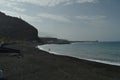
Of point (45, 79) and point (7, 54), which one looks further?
point (7, 54)

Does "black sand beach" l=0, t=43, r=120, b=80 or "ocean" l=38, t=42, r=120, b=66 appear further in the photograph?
"ocean" l=38, t=42, r=120, b=66

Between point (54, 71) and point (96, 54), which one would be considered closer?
point (54, 71)

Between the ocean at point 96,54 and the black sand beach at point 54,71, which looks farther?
the ocean at point 96,54

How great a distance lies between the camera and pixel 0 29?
198 meters

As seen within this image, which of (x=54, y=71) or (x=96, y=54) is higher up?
(x=54, y=71)

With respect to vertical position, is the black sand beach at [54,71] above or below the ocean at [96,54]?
above

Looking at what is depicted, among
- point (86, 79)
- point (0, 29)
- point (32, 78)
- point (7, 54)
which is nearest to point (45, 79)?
point (32, 78)

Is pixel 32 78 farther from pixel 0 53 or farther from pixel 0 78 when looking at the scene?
pixel 0 53

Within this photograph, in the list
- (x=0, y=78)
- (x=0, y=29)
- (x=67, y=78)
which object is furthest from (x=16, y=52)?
(x=0, y=29)

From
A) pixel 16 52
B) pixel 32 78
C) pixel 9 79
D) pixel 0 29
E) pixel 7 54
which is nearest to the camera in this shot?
pixel 9 79

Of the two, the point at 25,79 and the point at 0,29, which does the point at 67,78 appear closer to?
the point at 25,79

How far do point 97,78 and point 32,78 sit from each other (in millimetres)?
5980

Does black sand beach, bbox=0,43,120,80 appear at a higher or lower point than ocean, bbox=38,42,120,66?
higher

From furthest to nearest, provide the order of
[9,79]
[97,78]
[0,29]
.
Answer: [0,29] < [97,78] < [9,79]
